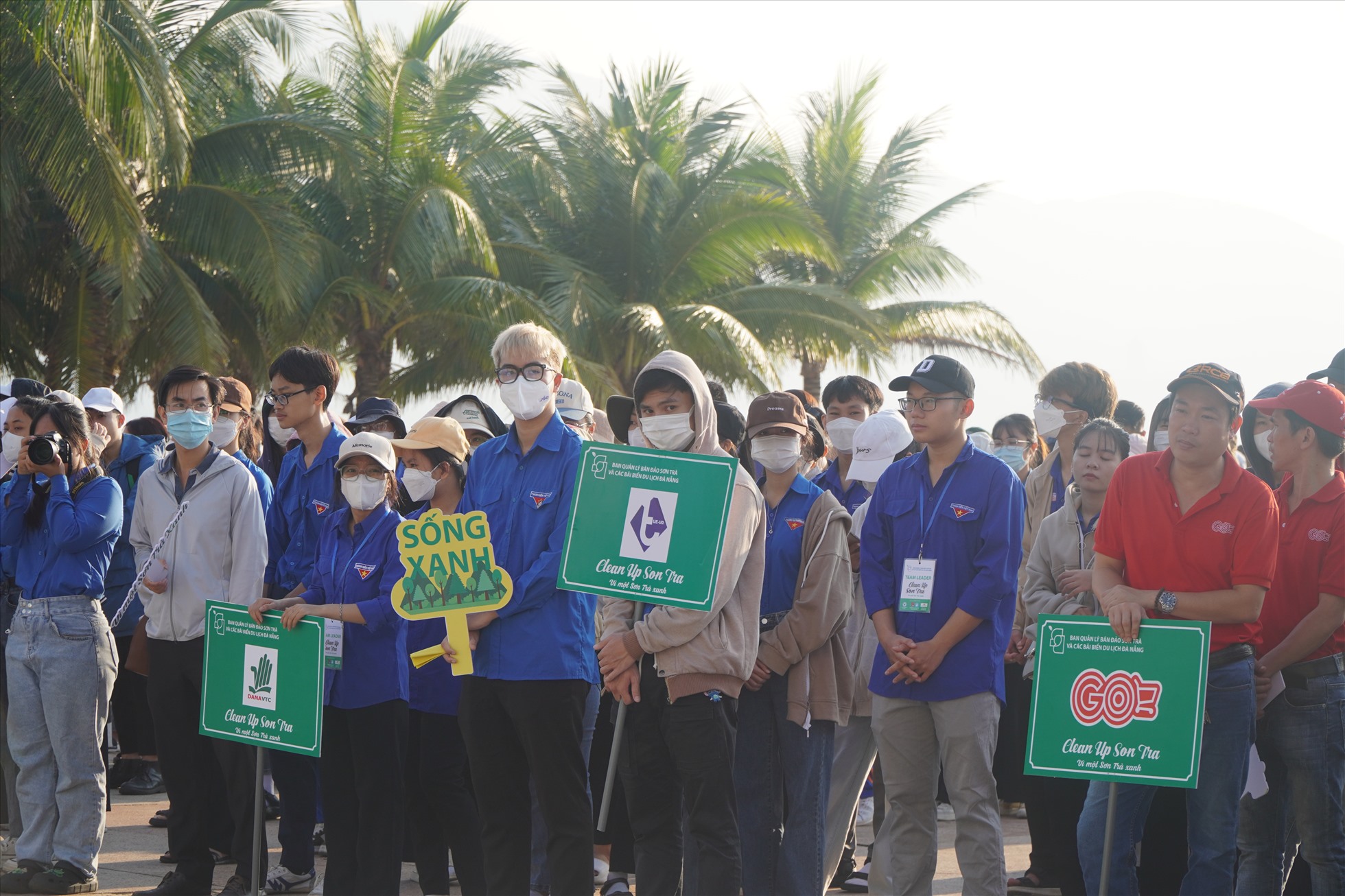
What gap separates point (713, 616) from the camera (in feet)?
16.4

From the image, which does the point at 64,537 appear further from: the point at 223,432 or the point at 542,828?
the point at 542,828

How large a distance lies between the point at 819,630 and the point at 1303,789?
1928 millimetres

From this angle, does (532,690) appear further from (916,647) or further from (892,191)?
(892,191)

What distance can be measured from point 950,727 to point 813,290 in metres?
18.1

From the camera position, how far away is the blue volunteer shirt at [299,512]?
6359 mm

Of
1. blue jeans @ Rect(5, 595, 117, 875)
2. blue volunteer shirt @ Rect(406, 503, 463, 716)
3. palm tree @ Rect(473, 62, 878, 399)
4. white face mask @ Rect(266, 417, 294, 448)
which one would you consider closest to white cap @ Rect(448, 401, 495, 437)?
white face mask @ Rect(266, 417, 294, 448)

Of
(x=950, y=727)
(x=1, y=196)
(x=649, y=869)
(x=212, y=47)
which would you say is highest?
(x=212, y=47)

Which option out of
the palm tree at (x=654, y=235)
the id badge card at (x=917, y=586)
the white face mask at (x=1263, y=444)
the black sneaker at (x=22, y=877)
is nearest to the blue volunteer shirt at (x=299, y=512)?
the black sneaker at (x=22, y=877)

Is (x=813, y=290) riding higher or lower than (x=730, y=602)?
higher

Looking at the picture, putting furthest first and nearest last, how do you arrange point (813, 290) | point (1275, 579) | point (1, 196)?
point (813, 290), point (1, 196), point (1275, 579)

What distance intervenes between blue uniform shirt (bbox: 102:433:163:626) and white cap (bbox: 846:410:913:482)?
432cm

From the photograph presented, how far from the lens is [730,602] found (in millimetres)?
5070

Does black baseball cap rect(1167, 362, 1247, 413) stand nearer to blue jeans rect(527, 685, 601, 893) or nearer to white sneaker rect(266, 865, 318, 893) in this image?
Answer: blue jeans rect(527, 685, 601, 893)

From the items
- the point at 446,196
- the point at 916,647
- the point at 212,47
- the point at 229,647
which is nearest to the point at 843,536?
the point at 916,647
